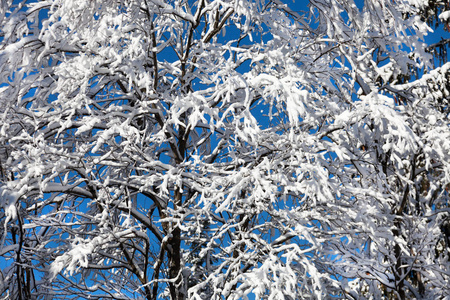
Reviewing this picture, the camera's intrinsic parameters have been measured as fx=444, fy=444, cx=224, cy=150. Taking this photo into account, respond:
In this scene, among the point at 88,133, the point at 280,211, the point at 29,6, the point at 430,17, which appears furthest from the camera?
the point at 430,17

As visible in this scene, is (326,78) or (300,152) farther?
(326,78)

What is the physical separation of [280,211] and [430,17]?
8437 mm

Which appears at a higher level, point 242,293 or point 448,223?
point 242,293

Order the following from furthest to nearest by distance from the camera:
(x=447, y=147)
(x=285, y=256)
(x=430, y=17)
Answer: (x=430, y=17) < (x=447, y=147) < (x=285, y=256)

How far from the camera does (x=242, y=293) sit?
4230 mm

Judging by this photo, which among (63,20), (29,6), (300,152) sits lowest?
(300,152)

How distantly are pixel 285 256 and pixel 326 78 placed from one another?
117 inches

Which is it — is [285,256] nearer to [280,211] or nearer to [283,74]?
[280,211]

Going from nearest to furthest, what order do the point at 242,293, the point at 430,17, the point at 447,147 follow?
the point at 242,293, the point at 447,147, the point at 430,17

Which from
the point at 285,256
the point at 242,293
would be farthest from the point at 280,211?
the point at 242,293

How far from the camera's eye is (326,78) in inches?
255

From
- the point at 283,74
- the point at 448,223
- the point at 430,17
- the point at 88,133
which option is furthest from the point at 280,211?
the point at 430,17

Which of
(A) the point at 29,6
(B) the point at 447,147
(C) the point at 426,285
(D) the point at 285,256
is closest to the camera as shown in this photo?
(D) the point at 285,256

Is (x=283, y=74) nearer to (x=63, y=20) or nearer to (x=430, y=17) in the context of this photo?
(x=63, y=20)
